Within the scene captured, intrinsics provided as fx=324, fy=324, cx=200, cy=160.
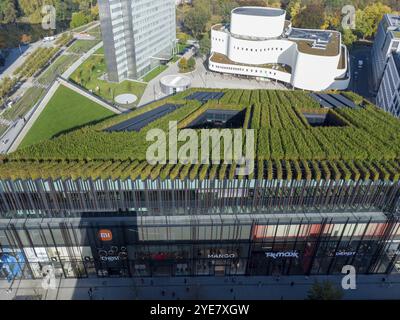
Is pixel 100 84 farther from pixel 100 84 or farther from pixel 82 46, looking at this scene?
pixel 82 46

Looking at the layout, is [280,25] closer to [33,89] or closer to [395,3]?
[33,89]

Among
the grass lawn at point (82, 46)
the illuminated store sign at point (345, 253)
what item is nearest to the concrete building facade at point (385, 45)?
the illuminated store sign at point (345, 253)

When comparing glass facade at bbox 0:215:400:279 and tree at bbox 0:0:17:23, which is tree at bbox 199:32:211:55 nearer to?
glass facade at bbox 0:215:400:279

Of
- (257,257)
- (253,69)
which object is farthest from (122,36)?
(257,257)

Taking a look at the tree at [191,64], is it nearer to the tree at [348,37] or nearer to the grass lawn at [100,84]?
the grass lawn at [100,84]

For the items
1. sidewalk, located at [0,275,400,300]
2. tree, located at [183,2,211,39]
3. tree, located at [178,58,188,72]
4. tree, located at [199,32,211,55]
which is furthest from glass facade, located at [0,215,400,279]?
tree, located at [183,2,211,39]

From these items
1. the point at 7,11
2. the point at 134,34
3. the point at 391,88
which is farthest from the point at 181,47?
the point at 7,11
